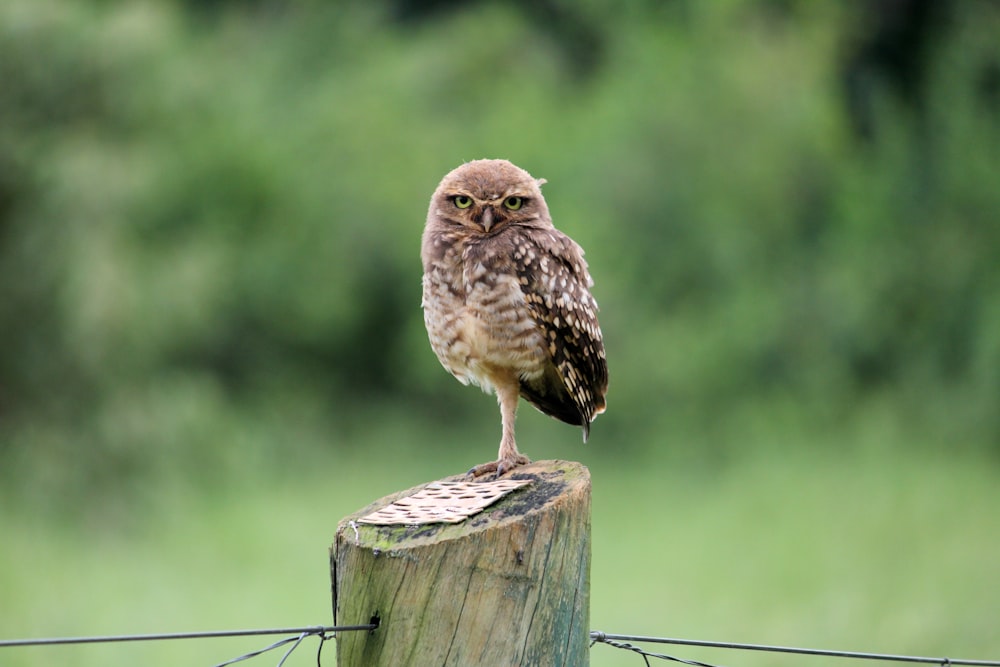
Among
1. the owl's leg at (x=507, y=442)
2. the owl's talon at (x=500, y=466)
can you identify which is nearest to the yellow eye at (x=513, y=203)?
the owl's leg at (x=507, y=442)

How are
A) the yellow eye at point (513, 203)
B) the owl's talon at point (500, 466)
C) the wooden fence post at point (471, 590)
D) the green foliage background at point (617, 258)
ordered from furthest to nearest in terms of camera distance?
the green foliage background at point (617, 258)
the yellow eye at point (513, 203)
the owl's talon at point (500, 466)
the wooden fence post at point (471, 590)

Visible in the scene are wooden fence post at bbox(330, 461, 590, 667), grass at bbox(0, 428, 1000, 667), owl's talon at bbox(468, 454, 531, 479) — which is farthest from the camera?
grass at bbox(0, 428, 1000, 667)

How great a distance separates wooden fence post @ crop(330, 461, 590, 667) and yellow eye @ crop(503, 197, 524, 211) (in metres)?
1.23

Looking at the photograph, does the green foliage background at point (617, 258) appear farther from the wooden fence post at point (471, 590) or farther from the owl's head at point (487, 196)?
the wooden fence post at point (471, 590)

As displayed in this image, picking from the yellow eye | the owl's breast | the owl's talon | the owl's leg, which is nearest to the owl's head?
the yellow eye

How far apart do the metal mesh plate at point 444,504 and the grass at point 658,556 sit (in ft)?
15.6

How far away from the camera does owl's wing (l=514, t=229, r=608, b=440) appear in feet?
10.2

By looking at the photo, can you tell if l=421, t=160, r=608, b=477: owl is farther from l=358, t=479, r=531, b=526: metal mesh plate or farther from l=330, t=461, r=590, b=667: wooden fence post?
l=330, t=461, r=590, b=667: wooden fence post

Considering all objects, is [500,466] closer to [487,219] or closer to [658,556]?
[487,219]

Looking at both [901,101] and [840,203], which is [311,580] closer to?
[840,203]

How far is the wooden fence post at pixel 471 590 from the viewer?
2.04 meters

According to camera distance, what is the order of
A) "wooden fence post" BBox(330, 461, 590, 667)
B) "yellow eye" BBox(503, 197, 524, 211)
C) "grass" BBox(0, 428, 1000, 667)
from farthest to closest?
"grass" BBox(0, 428, 1000, 667) < "yellow eye" BBox(503, 197, 524, 211) < "wooden fence post" BBox(330, 461, 590, 667)

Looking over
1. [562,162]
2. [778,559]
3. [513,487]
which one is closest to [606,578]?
[778,559]

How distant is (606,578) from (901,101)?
6.91 metres
